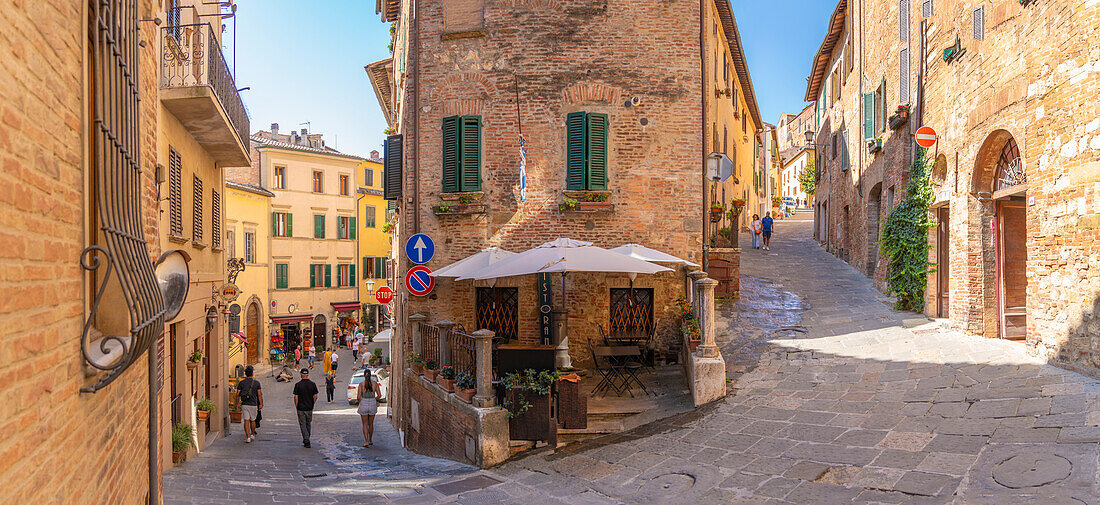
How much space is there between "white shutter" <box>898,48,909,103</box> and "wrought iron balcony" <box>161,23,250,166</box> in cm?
1414

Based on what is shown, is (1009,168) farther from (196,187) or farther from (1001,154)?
(196,187)

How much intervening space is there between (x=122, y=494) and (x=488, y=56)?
444 inches

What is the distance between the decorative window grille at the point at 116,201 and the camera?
3.68 meters

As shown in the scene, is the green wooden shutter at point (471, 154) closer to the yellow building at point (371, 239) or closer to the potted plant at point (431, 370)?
the potted plant at point (431, 370)

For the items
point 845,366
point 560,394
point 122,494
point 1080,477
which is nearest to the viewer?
point 122,494

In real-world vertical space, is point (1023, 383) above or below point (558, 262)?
below

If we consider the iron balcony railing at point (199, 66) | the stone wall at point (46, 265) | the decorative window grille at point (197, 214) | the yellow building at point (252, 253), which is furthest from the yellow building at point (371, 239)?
the stone wall at point (46, 265)

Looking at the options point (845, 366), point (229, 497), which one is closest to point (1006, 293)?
point (845, 366)

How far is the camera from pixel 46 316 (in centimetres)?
294

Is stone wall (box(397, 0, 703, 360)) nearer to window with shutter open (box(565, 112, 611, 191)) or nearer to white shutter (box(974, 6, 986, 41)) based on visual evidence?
window with shutter open (box(565, 112, 611, 191))

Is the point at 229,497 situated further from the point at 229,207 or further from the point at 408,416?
the point at 229,207

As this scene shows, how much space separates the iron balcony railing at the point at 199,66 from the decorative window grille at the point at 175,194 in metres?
1.12

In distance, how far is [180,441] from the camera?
10.8 meters

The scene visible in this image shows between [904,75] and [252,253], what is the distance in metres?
30.8
